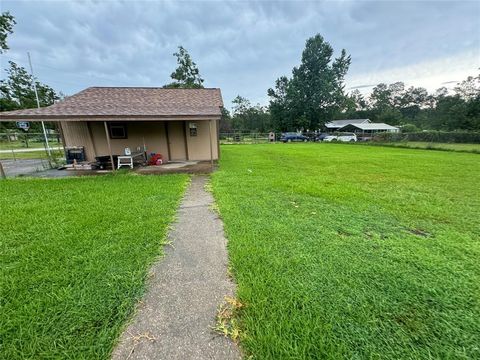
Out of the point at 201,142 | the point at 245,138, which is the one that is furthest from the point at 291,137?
the point at 201,142

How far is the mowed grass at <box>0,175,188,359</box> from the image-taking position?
1711mm

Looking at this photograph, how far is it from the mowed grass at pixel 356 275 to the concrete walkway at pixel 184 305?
220mm

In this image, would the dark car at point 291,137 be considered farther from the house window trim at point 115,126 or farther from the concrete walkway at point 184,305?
the concrete walkway at point 184,305

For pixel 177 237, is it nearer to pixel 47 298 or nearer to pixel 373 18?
pixel 47 298

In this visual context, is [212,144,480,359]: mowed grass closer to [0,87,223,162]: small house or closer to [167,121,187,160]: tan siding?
[0,87,223,162]: small house

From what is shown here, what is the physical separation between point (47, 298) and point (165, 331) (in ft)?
4.37

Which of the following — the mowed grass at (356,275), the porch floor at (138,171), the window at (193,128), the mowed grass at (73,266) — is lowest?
the mowed grass at (356,275)

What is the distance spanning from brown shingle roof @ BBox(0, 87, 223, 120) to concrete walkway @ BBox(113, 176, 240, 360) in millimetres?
6471

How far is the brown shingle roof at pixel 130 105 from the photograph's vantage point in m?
7.53

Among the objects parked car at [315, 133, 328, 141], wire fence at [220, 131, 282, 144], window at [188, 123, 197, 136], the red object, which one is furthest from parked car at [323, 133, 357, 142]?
the red object

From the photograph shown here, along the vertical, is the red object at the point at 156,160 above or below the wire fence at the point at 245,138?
below

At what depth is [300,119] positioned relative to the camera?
3875 cm

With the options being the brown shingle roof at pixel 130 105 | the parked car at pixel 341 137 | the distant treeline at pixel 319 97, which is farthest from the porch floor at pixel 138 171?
the parked car at pixel 341 137

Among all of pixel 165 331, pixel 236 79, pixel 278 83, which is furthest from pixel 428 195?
pixel 278 83
